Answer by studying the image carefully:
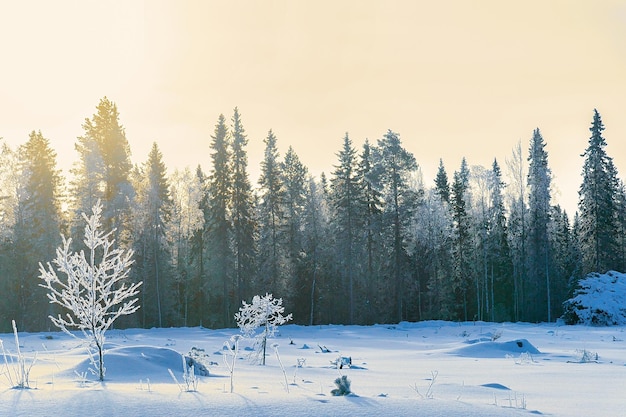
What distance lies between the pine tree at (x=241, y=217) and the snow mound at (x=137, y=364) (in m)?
29.7

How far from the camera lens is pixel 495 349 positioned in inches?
662

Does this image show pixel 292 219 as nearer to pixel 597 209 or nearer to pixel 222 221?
pixel 222 221

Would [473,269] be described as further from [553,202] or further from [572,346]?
[572,346]

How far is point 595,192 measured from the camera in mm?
45094

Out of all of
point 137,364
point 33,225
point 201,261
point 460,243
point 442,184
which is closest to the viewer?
point 137,364

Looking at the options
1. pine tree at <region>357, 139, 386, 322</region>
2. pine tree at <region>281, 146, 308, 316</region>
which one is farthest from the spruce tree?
pine tree at <region>281, 146, 308, 316</region>

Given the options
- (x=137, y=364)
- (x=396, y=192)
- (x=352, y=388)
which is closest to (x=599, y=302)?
(x=396, y=192)

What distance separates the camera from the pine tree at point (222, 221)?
42.1 m

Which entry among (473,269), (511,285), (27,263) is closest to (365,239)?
(473,269)

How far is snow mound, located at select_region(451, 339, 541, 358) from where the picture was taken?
16.3 metres

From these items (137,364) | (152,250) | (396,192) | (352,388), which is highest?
(396,192)

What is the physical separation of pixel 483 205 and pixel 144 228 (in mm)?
32872

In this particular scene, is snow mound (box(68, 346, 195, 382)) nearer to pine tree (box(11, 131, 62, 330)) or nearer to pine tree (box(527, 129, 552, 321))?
pine tree (box(11, 131, 62, 330))

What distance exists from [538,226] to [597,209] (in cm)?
474
